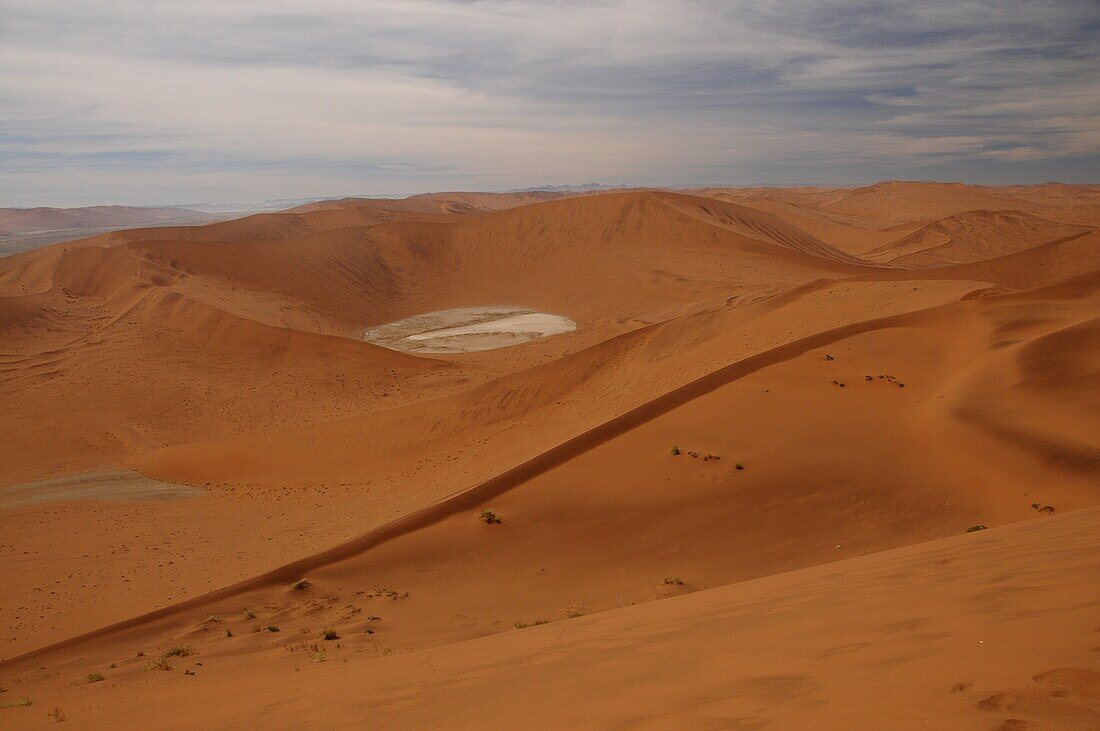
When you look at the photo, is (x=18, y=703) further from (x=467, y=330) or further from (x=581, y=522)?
(x=467, y=330)

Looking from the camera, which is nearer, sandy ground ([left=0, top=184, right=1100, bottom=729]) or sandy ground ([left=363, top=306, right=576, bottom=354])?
sandy ground ([left=0, top=184, right=1100, bottom=729])

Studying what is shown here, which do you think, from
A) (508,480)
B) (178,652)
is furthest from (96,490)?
(178,652)

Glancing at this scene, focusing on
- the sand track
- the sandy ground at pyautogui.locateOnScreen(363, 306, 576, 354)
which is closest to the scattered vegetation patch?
the sand track

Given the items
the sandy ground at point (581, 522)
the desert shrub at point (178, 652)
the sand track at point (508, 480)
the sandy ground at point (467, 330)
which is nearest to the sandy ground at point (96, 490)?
the sandy ground at point (581, 522)

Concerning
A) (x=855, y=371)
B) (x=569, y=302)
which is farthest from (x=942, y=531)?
(x=569, y=302)

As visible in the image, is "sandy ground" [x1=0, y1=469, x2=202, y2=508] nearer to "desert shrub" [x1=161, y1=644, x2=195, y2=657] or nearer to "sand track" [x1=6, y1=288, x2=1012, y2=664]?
"sand track" [x1=6, y1=288, x2=1012, y2=664]

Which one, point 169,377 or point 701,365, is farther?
point 169,377

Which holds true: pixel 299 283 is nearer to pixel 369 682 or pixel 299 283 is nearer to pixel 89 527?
pixel 89 527
